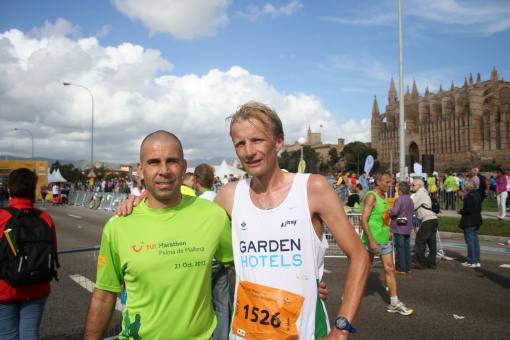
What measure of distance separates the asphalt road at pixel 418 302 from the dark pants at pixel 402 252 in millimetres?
235

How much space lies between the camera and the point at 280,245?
2209mm

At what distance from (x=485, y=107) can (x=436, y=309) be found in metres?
86.8

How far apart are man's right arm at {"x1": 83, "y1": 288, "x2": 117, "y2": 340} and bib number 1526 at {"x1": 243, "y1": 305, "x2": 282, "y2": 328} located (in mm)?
754

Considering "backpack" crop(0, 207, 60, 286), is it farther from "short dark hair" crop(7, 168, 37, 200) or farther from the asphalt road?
the asphalt road

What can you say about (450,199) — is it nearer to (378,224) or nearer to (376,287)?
(376,287)

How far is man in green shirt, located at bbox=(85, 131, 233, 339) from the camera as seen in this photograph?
222 cm

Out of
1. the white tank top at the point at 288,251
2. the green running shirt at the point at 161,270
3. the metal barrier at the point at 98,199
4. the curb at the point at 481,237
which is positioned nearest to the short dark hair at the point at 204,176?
the green running shirt at the point at 161,270

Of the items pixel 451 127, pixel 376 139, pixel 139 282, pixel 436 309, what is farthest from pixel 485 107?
pixel 139 282

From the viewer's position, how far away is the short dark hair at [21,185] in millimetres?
3779

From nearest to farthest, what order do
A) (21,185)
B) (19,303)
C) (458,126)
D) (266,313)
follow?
(266,313)
(19,303)
(21,185)
(458,126)

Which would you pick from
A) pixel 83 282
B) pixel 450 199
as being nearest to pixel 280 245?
pixel 83 282

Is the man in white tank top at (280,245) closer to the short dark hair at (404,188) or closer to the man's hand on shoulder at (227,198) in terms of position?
the man's hand on shoulder at (227,198)

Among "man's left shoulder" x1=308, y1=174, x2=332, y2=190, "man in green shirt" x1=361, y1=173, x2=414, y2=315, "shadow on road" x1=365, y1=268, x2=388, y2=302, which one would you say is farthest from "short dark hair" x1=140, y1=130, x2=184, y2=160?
"shadow on road" x1=365, y1=268, x2=388, y2=302

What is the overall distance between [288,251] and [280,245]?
53 millimetres
